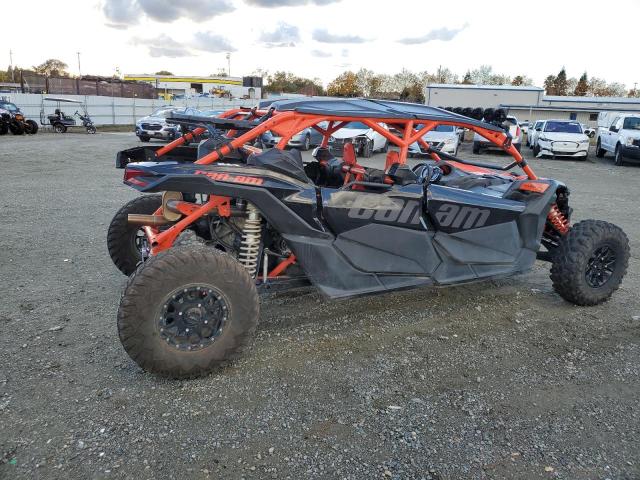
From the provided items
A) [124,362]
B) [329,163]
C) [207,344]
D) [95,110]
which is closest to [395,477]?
[207,344]

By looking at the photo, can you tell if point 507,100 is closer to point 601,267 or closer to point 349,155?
point 601,267

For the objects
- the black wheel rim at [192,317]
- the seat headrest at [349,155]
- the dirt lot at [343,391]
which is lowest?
the dirt lot at [343,391]

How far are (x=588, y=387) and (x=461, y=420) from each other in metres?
1.03

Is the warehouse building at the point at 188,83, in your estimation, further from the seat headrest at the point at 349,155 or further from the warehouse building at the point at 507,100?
the seat headrest at the point at 349,155

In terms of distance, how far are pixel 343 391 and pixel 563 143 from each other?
19.4 metres

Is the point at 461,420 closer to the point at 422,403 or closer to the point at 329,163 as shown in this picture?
the point at 422,403

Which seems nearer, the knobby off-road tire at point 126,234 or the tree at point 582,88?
the knobby off-road tire at point 126,234

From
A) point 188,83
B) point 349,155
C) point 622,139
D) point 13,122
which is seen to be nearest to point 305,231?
point 349,155

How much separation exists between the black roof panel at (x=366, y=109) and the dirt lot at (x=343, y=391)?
1668 mm

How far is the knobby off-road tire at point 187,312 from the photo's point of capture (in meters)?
3.07

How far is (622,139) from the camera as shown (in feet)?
60.0


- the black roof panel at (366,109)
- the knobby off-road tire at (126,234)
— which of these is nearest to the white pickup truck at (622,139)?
the black roof panel at (366,109)

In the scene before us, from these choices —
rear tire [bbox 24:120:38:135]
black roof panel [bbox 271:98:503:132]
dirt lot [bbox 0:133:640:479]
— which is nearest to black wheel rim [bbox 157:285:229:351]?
dirt lot [bbox 0:133:640:479]

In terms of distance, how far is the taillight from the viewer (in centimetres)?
353
